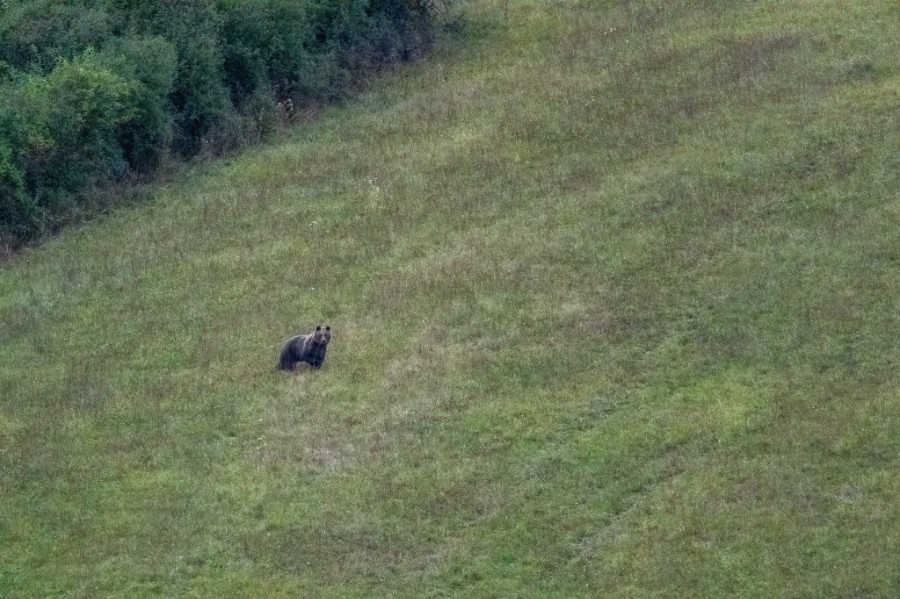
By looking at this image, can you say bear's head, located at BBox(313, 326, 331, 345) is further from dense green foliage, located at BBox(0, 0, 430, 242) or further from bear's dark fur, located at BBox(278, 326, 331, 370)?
dense green foliage, located at BBox(0, 0, 430, 242)

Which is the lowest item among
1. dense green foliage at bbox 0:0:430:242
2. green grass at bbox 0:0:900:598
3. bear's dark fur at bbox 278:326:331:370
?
green grass at bbox 0:0:900:598

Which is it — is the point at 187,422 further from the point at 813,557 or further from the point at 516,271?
the point at 813,557

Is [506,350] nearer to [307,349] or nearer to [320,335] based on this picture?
[320,335]

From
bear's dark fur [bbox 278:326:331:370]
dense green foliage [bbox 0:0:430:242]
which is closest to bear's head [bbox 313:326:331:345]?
bear's dark fur [bbox 278:326:331:370]

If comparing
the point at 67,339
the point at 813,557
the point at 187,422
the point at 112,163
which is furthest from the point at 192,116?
the point at 813,557

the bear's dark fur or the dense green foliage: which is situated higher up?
the dense green foliage

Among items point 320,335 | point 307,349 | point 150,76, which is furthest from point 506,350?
point 150,76
